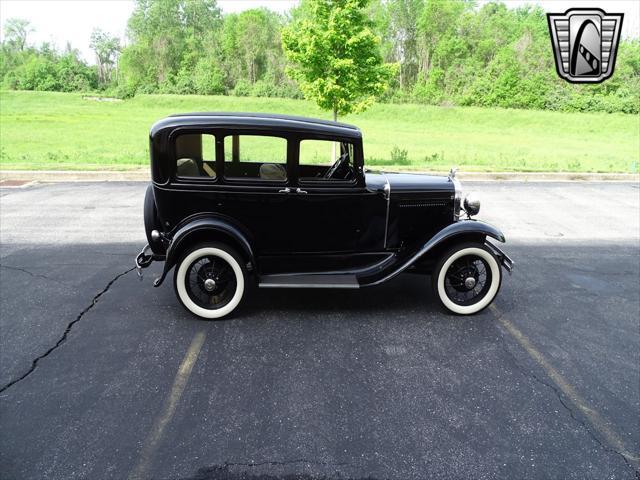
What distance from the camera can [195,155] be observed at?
4.64 metres

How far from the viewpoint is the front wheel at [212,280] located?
4.46 metres

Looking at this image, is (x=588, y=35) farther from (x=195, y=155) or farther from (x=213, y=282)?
(x=213, y=282)

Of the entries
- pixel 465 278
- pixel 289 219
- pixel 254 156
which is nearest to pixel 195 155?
pixel 254 156

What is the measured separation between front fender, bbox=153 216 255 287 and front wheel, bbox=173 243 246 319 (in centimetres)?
9

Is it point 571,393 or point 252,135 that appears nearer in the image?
point 571,393

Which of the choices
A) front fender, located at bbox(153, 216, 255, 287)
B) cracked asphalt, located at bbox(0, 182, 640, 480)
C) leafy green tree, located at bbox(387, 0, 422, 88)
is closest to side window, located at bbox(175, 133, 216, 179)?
front fender, located at bbox(153, 216, 255, 287)

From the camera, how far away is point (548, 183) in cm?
1281

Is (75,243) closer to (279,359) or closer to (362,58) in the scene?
(279,359)

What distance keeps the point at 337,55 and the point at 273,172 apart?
9.78 meters

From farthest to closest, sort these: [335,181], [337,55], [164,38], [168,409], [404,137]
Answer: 1. [164,38]
2. [404,137]
3. [337,55]
4. [335,181]
5. [168,409]

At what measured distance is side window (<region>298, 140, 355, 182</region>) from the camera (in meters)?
4.65

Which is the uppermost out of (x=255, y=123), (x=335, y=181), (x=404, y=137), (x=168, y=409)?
(x=255, y=123)

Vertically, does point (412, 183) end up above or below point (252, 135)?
below

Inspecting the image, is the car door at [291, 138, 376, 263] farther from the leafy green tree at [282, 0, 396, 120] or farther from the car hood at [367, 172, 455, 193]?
the leafy green tree at [282, 0, 396, 120]
